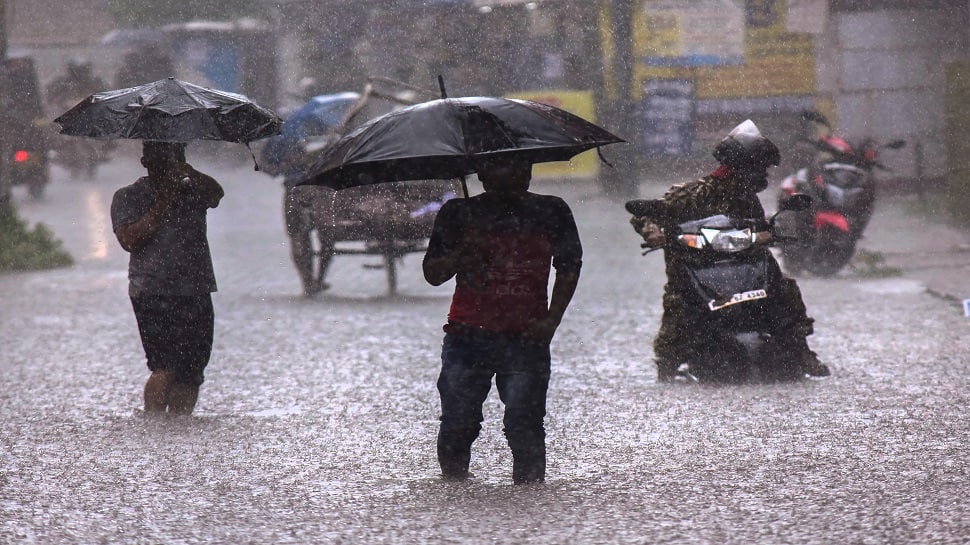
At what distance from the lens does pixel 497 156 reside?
611cm

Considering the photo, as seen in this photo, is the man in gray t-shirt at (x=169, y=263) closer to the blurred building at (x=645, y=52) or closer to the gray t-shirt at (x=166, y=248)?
the gray t-shirt at (x=166, y=248)

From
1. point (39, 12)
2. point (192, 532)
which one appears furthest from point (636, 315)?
point (39, 12)

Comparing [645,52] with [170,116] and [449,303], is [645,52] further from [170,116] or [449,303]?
[170,116]

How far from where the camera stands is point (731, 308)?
29.7 ft

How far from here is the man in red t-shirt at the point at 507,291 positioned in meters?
6.13

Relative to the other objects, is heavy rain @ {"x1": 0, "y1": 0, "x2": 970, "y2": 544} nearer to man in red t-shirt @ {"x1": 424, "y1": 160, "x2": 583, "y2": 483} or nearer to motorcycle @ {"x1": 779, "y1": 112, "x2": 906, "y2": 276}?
motorcycle @ {"x1": 779, "y1": 112, "x2": 906, "y2": 276}

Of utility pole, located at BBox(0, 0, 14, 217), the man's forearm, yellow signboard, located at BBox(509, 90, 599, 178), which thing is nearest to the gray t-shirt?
the man's forearm

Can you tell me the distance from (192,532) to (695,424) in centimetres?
285

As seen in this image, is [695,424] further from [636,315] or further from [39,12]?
[39,12]

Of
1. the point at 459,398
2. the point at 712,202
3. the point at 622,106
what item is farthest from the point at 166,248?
the point at 622,106

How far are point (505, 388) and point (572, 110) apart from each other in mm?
16335

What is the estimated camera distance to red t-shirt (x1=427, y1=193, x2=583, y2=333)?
6.12m

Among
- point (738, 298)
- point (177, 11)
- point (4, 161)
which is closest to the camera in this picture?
point (738, 298)

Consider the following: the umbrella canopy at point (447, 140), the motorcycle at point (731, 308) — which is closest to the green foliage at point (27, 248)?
the motorcycle at point (731, 308)
